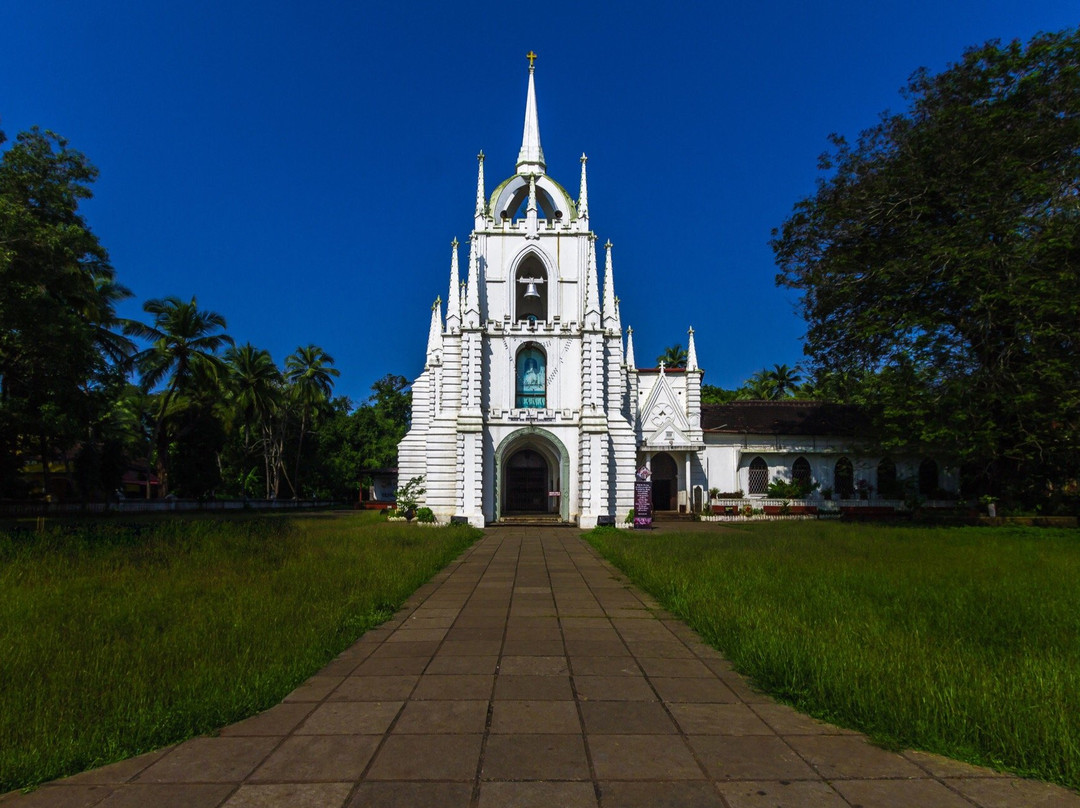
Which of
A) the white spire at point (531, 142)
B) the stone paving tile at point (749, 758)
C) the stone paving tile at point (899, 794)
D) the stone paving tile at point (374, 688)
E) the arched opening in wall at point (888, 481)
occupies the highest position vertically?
the white spire at point (531, 142)

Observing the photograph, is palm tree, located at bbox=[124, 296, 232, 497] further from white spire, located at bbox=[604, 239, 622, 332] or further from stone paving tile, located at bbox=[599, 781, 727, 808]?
stone paving tile, located at bbox=[599, 781, 727, 808]

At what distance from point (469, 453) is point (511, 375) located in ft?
11.6

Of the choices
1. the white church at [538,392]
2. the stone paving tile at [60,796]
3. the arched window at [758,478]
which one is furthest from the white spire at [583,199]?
the stone paving tile at [60,796]

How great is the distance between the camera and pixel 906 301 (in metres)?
22.8

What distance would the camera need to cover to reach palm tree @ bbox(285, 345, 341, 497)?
48781mm

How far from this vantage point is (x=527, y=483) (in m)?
30.1

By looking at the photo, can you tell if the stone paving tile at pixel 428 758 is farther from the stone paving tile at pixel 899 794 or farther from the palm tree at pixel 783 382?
the palm tree at pixel 783 382

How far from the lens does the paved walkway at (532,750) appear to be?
11.6ft


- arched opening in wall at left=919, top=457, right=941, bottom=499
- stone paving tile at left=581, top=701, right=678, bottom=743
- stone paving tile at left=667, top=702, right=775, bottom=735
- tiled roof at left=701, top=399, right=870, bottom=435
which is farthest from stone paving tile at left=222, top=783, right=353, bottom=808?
arched opening in wall at left=919, top=457, right=941, bottom=499

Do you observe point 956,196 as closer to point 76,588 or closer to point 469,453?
point 469,453

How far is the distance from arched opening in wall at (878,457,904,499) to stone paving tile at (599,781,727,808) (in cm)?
3268

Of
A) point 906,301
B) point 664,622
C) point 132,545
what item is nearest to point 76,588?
point 132,545

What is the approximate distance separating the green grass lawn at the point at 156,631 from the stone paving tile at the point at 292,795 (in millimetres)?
950

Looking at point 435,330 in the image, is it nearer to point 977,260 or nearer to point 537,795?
point 977,260
